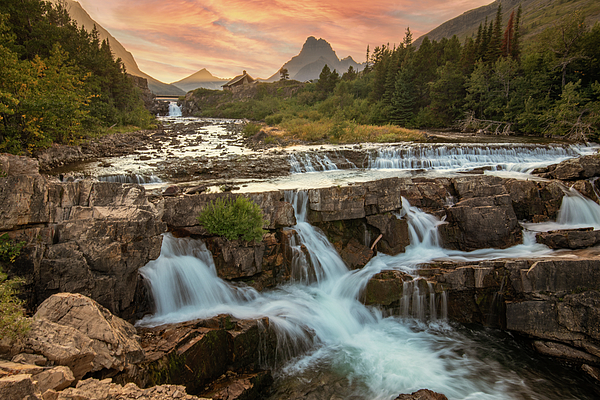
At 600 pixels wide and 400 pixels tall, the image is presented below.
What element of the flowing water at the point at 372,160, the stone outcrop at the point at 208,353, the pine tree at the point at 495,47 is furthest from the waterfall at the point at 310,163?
the pine tree at the point at 495,47

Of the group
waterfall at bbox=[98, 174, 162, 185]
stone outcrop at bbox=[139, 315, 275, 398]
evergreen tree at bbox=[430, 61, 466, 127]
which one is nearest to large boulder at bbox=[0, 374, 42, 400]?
stone outcrop at bbox=[139, 315, 275, 398]

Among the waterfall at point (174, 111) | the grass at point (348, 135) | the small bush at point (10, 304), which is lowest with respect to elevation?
the small bush at point (10, 304)

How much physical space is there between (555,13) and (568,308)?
131 m

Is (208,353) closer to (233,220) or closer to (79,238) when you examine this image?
(233,220)

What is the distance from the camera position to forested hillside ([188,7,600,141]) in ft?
93.9

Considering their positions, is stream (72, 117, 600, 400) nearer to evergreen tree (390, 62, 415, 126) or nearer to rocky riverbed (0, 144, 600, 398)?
rocky riverbed (0, 144, 600, 398)

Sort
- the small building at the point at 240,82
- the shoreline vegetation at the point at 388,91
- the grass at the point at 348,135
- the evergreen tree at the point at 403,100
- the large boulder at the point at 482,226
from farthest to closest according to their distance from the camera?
1. the small building at the point at 240,82
2. the evergreen tree at the point at 403,100
3. the grass at the point at 348,135
4. the shoreline vegetation at the point at 388,91
5. the large boulder at the point at 482,226

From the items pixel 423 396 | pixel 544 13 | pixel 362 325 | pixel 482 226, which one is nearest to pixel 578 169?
pixel 482 226

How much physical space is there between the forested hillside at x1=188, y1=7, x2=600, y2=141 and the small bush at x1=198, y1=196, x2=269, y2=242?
21.4 metres

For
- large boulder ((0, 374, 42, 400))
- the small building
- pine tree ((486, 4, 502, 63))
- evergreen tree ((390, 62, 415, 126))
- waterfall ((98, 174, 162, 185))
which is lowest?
large boulder ((0, 374, 42, 400))

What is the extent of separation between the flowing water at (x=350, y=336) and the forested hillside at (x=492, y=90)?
21.2 m

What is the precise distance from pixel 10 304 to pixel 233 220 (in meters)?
5.19

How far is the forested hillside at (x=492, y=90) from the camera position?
28625mm

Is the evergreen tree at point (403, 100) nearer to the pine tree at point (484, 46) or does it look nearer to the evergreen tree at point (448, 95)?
the evergreen tree at point (448, 95)
